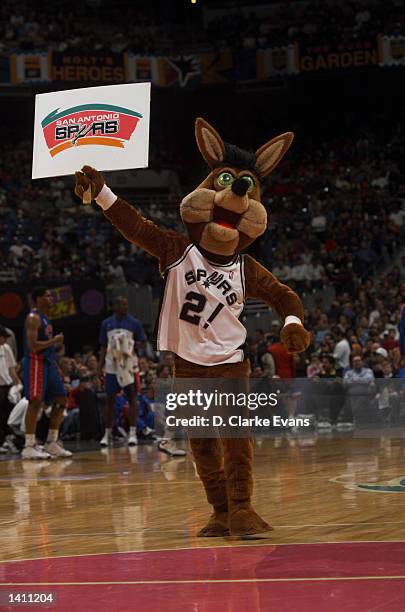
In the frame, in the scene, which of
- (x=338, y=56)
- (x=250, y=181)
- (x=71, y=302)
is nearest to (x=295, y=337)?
(x=250, y=181)

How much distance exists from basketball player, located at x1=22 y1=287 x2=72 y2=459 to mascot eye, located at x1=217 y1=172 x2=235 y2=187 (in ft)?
18.0

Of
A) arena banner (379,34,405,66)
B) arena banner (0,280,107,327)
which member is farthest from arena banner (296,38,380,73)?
arena banner (0,280,107,327)

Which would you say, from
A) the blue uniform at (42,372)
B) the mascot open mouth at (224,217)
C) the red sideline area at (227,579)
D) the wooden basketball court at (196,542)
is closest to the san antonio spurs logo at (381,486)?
the wooden basketball court at (196,542)

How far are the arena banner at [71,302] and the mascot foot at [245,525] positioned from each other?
15074 mm

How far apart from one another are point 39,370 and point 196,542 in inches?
241

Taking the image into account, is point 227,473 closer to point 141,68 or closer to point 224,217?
point 224,217

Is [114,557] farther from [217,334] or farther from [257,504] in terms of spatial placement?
[257,504]

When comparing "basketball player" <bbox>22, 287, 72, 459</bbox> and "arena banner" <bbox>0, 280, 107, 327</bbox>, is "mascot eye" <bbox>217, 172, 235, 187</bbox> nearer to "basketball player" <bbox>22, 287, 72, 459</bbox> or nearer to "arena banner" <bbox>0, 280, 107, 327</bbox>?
"basketball player" <bbox>22, 287, 72, 459</bbox>

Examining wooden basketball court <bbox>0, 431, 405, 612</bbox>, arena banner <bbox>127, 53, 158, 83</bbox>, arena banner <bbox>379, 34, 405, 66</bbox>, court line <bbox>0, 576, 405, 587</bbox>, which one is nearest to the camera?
wooden basketball court <bbox>0, 431, 405, 612</bbox>

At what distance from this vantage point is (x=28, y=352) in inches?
447

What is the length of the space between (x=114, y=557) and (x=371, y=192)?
20612 mm

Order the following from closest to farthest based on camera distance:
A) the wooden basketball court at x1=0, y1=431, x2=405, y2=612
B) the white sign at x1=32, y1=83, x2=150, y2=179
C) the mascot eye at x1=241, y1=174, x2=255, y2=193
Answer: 1. the wooden basketball court at x1=0, y1=431, x2=405, y2=612
2. the white sign at x1=32, y1=83, x2=150, y2=179
3. the mascot eye at x1=241, y1=174, x2=255, y2=193

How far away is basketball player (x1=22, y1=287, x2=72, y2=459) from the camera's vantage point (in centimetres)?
1119

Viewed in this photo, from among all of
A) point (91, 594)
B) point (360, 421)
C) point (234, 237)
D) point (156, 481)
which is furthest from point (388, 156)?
point (91, 594)
